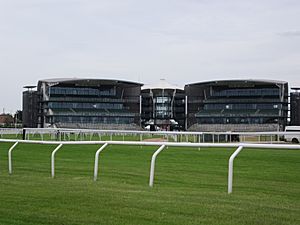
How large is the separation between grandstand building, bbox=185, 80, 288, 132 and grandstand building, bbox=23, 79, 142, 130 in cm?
1166

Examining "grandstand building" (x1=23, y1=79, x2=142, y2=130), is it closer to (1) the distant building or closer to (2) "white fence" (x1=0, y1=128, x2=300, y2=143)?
(1) the distant building

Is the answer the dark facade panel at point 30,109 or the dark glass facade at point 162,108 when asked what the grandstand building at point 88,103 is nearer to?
the dark facade panel at point 30,109

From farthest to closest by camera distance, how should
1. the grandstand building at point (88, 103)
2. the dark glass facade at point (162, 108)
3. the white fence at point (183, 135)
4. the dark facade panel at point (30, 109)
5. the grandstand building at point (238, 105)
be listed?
the dark glass facade at point (162, 108)
the dark facade panel at point (30, 109)
the grandstand building at point (88, 103)
the grandstand building at point (238, 105)
the white fence at point (183, 135)

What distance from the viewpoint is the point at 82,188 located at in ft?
29.4

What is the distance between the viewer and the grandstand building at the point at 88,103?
305 feet

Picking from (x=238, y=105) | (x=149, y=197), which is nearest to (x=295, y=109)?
(x=238, y=105)

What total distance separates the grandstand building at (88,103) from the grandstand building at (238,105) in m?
11.7

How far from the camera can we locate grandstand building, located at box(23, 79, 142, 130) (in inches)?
3664

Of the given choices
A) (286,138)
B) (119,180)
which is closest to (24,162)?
(119,180)

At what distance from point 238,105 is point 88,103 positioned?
2757 cm

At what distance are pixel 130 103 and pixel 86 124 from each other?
15.7m

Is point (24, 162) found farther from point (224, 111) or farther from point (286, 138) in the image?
point (224, 111)

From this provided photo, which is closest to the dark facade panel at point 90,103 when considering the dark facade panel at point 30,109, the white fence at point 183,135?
the dark facade panel at point 30,109

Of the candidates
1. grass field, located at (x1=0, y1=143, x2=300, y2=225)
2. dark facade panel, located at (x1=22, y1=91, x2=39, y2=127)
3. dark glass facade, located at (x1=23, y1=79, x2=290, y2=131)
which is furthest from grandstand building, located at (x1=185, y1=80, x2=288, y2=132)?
grass field, located at (x1=0, y1=143, x2=300, y2=225)
